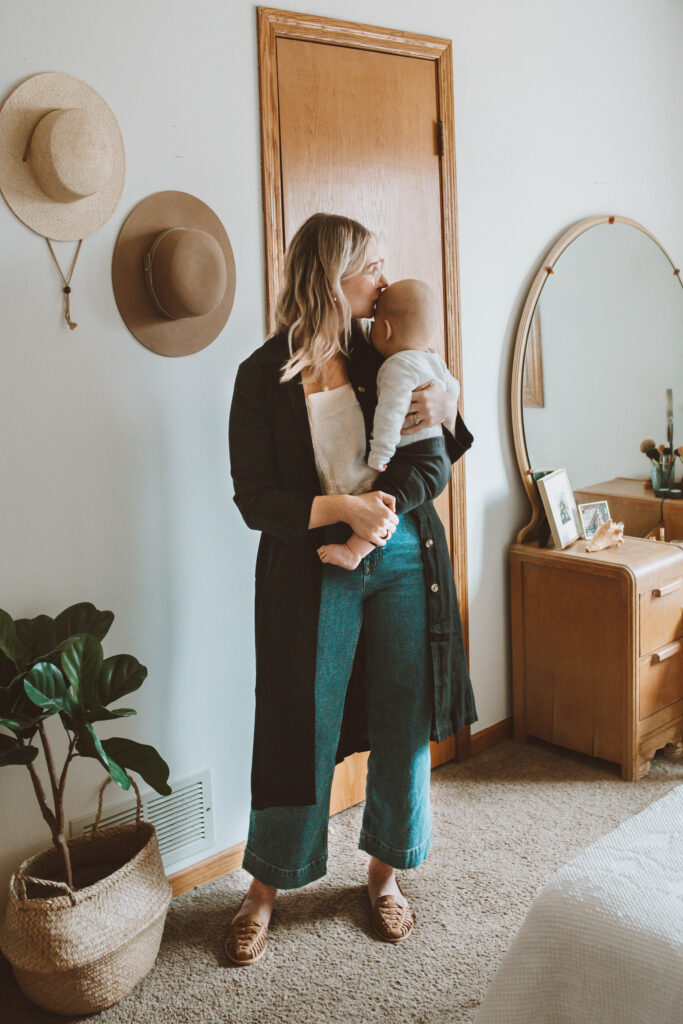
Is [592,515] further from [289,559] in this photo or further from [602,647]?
[289,559]

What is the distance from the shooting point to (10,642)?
153 centimetres

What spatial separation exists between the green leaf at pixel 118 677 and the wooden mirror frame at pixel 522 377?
1.52 meters

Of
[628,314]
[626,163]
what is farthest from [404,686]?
[626,163]

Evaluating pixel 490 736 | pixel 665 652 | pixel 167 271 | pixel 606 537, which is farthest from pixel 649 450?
pixel 167 271

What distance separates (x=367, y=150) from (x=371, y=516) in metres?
1.17

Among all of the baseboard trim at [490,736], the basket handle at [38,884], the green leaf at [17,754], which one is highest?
the green leaf at [17,754]

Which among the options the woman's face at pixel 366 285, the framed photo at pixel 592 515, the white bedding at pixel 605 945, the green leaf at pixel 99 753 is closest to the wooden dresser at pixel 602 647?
the framed photo at pixel 592 515

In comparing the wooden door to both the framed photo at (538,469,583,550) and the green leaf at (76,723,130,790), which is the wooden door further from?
the green leaf at (76,723,130,790)

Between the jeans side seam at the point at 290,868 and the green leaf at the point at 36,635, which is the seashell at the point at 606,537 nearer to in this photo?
the jeans side seam at the point at 290,868

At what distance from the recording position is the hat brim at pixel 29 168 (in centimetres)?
159

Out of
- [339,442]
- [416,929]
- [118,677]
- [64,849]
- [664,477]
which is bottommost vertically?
[416,929]

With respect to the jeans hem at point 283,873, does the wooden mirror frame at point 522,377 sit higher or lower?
higher

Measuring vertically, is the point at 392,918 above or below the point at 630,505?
below

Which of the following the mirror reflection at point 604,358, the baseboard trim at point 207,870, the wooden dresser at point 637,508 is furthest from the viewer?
the wooden dresser at point 637,508
